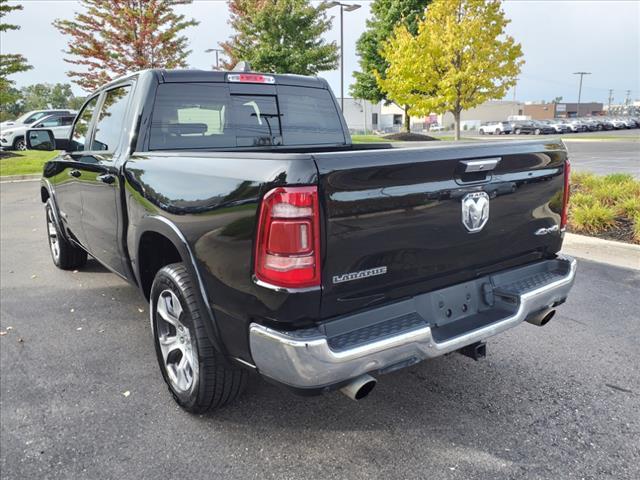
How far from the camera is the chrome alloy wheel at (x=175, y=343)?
2811 millimetres

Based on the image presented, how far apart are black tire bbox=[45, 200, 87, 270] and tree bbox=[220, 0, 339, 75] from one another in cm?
1652

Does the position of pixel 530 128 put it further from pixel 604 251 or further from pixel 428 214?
pixel 428 214

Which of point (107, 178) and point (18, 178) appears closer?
point (107, 178)

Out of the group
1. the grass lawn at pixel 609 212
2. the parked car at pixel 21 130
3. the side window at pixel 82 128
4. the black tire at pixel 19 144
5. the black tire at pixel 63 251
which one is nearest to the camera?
the side window at pixel 82 128

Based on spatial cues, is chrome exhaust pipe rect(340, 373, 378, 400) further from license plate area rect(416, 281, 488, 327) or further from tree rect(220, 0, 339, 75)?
tree rect(220, 0, 339, 75)

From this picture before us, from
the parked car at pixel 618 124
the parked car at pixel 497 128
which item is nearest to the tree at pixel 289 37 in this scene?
the parked car at pixel 497 128

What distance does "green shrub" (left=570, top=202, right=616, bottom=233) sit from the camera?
6.80 metres

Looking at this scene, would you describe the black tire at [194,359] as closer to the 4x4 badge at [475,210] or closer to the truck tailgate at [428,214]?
the truck tailgate at [428,214]

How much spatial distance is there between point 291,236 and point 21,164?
18.0m

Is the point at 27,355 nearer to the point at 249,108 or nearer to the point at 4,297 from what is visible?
the point at 4,297

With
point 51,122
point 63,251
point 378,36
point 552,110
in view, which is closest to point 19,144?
point 51,122

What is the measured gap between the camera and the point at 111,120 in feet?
13.1

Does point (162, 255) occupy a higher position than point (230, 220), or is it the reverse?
point (230, 220)

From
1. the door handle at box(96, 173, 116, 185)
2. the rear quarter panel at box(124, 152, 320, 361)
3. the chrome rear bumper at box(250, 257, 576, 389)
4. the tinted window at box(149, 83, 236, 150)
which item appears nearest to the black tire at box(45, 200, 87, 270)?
the door handle at box(96, 173, 116, 185)
